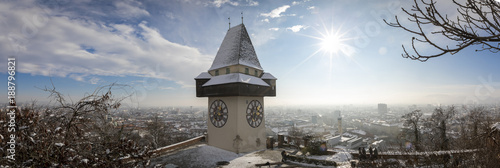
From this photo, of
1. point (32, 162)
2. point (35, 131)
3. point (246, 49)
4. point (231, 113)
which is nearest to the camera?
point (32, 162)

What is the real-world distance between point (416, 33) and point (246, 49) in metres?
13.1

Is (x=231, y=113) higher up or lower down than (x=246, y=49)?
lower down

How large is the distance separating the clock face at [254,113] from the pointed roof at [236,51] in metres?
2.88

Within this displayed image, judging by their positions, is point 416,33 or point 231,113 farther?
point 231,113

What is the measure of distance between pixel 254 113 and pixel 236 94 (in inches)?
102

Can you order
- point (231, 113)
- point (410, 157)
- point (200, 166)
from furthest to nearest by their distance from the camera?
point (231, 113) → point (200, 166) → point (410, 157)

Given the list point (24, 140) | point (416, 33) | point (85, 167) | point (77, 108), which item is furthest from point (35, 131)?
point (416, 33)

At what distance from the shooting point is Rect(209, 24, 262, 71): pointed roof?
46.1ft

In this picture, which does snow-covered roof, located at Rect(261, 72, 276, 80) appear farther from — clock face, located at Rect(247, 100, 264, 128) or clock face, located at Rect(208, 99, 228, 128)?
clock face, located at Rect(208, 99, 228, 128)

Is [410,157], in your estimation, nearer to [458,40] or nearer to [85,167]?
[458,40]

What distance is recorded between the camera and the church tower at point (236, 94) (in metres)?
12.8

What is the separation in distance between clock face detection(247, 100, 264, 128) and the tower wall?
0.94 feet

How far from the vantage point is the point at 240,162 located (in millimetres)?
10812

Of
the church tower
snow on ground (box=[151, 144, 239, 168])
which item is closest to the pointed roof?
the church tower
